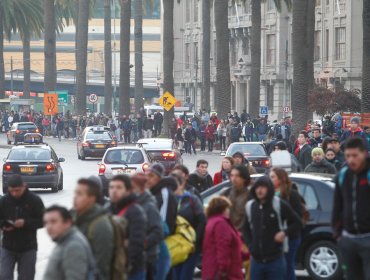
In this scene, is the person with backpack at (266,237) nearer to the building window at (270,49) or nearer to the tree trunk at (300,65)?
the tree trunk at (300,65)

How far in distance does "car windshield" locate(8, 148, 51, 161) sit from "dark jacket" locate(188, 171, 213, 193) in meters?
16.4

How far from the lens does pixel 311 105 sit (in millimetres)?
57312

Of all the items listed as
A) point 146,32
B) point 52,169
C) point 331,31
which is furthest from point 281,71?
point 146,32

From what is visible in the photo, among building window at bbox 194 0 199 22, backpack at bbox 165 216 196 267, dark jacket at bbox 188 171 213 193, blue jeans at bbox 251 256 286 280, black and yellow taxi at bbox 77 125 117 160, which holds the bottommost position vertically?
black and yellow taxi at bbox 77 125 117 160

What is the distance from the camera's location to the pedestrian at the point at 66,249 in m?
9.41

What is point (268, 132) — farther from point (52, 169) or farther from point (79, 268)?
point (79, 268)

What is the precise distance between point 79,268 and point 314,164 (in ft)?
40.1

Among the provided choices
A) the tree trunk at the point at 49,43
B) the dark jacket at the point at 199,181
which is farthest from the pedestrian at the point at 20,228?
the tree trunk at the point at 49,43

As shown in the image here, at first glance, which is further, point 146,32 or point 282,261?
point 146,32

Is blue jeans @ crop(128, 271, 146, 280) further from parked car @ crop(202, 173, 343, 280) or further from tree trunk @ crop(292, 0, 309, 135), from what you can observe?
tree trunk @ crop(292, 0, 309, 135)

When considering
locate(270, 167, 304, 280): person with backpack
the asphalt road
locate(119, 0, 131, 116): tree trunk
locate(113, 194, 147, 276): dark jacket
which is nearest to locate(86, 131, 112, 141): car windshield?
the asphalt road

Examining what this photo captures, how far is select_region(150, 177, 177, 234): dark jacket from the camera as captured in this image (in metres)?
13.2

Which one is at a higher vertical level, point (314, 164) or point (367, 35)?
point (367, 35)

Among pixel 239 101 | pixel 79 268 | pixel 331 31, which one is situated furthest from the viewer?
pixel 239 101
